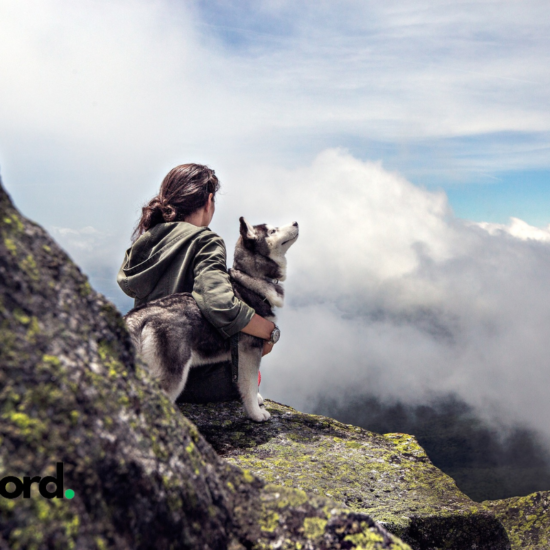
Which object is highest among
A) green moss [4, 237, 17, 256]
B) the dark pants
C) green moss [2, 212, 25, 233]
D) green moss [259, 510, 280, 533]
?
the dark pants

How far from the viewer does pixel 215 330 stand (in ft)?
23.1

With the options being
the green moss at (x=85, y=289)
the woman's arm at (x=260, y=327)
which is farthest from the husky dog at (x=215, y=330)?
the green moss at (x=85, y=289)

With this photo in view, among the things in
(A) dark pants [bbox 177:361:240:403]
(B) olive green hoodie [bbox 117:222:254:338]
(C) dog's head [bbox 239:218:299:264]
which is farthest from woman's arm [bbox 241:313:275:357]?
(C) dog's head [bbox 239:218:299:264]

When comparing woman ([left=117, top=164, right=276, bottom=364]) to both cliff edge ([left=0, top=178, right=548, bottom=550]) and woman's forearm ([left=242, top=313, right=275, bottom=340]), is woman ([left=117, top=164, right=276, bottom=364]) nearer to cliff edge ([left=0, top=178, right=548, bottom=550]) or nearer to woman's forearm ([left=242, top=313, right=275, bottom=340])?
woman's forearm ([left=242, top=313, right=275, bottom=340])

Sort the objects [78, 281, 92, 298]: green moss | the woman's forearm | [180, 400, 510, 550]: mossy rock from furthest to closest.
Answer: the woman's forearm < [180, 400, 510, 550]: mossy rock < [78, 281, 92, 298]: green moss

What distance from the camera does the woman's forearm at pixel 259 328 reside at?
24.3 feet

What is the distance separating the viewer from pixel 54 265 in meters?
2.16

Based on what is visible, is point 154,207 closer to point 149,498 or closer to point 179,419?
point 179,419

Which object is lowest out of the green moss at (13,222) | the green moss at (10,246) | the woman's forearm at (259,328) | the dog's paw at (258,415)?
the green moss at (10,246)

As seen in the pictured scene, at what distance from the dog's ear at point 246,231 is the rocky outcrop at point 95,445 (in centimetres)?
594

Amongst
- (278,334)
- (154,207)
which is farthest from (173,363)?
(154,207)

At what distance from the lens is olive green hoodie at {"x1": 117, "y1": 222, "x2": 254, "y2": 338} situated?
6.65 m

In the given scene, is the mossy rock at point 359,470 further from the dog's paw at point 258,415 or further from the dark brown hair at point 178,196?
the dark brown hair at point 178,196

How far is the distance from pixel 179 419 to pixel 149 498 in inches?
21.6
